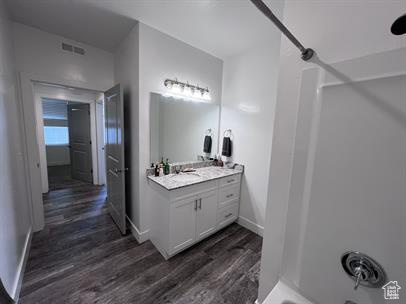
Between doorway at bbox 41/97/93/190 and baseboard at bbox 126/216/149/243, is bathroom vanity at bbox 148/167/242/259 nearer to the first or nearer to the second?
baseboard at bbox 126/216/149/243

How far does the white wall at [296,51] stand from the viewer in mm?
659

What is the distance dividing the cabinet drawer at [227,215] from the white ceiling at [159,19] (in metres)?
2.31

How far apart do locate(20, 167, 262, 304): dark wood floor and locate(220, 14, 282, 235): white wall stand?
1.69 feet

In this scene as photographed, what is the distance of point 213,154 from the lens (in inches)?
118

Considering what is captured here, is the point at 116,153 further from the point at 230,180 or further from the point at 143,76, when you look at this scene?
the point at 230,180

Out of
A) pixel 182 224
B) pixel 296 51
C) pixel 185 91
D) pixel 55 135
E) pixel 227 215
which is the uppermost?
pixel 185 91

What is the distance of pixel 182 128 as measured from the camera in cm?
258

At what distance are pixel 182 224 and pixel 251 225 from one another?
3.90 feet

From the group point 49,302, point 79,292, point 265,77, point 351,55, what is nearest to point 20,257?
point 49,302

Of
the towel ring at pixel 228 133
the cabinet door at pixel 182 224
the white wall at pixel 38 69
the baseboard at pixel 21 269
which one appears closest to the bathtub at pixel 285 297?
the cabinet door at pixel 182 224

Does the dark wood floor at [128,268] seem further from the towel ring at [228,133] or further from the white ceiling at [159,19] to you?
the white ceiling at [159,19]

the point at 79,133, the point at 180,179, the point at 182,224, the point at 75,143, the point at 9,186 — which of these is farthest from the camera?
the point at 75,143

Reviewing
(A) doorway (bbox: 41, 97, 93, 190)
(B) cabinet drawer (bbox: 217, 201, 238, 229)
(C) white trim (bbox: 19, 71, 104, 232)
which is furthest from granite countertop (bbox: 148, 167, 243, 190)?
(A) doorway (bbox: 41, 97, 93, 190)

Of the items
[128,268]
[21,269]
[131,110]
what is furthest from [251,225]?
[21,269]
